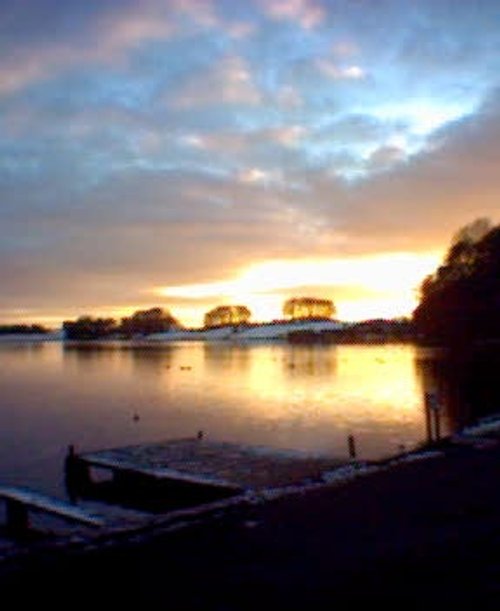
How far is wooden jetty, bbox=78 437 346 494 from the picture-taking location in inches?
934

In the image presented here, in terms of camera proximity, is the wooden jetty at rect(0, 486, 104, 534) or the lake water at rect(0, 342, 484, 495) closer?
the wooden jetty at rect(0, 486, 104, 534)

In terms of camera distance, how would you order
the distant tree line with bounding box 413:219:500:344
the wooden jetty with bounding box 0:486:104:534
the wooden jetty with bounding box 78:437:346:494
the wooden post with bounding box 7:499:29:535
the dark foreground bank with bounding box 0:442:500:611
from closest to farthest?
the dark foreground bank with bounding box 0:442:500:611, the wooden jetty with bounding box 0:486:104:534, the wooden post with bounding box 7:499:29:535, the wooden jetty with bounding box 78:437:346:494, the distant tree line with bounding box 413:219:500:344

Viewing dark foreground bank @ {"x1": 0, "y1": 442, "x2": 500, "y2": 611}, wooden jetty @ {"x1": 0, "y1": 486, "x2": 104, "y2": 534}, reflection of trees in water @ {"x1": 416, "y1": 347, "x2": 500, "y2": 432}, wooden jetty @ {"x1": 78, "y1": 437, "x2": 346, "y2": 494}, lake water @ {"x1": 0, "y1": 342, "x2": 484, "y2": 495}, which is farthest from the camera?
reflection of trees in water @ {"x1": 416, "y1": 347, "x2": 500, "y2": 432}

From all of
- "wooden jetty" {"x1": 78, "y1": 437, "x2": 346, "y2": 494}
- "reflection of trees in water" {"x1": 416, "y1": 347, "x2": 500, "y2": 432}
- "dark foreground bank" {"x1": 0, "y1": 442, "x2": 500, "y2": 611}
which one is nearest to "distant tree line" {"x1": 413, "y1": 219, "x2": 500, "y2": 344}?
"reflection of trees in water" {"x1": 416, "y1": 347, "x2": 500, "y2": 432}

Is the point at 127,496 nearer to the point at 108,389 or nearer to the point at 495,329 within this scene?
the point at 108,389

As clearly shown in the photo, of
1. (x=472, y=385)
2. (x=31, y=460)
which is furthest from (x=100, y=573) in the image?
(x=472, y=385)

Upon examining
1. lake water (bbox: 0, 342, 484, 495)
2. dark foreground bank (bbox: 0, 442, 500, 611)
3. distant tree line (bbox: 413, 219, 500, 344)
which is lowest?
lake water (bbox: 0, 342, 484, 495)

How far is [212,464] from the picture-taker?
88.1ft

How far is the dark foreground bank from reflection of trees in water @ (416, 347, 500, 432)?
25.8 meters

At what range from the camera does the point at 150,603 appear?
8469 millimetres

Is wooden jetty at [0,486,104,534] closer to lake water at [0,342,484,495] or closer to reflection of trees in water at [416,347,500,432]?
lake water at [0,342,484,495]

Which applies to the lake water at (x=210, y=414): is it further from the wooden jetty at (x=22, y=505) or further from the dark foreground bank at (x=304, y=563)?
the dark foreground bank at (x=304, y=563)

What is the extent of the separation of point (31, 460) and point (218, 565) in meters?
33.7

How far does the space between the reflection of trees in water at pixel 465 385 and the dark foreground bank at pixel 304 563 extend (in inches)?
1016
